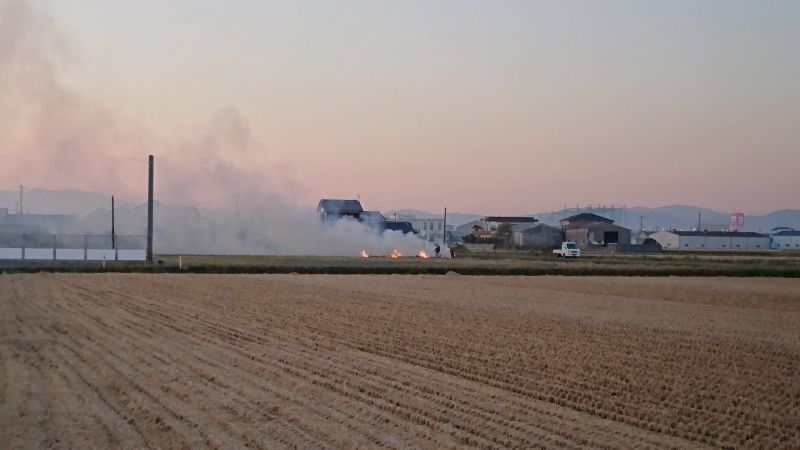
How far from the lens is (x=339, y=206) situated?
312 ft

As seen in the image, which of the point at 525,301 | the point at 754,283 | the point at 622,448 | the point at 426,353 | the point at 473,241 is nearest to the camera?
the point at 622,448

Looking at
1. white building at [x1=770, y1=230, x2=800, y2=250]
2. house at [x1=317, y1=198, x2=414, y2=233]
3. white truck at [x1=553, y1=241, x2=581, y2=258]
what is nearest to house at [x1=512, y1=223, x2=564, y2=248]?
house at [x1=317, y1=198, x2=414, y2=233]

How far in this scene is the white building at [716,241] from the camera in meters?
136

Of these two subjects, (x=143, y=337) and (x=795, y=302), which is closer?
(x=143, y=337)

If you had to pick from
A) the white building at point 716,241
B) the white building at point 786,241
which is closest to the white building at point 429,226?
the white building at point 716,241

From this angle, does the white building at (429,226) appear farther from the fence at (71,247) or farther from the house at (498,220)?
the fence at (71,247)

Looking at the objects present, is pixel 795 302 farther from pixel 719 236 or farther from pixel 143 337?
pixel 719 236

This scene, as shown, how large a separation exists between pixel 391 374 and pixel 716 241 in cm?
13248

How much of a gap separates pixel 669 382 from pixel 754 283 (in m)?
29.6

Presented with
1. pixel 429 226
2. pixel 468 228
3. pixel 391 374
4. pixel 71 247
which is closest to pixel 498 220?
pixel 429 226

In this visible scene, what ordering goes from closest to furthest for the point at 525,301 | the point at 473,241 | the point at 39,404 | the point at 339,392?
the point at 39,404, the point at 339,392, the point at 525,301, the point at 473,241

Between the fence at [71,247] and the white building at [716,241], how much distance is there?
92.0 meters

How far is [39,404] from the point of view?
36.3ft

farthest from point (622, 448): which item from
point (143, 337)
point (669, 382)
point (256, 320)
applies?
point (256, 320)
